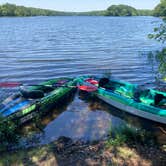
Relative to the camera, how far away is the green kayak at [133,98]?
11141 millimetres

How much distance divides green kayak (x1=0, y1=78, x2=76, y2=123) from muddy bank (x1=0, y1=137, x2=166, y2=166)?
2.21 meters

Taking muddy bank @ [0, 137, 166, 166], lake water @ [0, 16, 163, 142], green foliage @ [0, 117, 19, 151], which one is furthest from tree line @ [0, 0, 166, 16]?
muddy bank @ [0, 137, 166, 166]

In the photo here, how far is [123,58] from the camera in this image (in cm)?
2497

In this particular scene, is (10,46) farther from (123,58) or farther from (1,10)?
(1,10)

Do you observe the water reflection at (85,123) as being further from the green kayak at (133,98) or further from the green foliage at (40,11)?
the green foliage at (40,11)

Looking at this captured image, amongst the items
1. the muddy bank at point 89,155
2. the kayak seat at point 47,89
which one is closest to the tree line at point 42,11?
the kayak seat at point 47,89

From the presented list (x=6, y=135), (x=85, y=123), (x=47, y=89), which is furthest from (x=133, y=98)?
(x=6, y=135)

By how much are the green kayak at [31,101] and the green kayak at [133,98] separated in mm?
1361

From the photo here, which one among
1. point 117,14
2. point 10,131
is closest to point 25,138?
point 10,131

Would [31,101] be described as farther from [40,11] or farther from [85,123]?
[40,11]

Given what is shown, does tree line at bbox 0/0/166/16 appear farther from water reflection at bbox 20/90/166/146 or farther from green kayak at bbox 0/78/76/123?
water reflection at bbox 20/90/166/146

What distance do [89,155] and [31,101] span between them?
4.72m

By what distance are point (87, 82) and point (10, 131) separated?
19.4 ft

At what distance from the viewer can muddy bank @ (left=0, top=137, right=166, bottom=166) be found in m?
7.71
